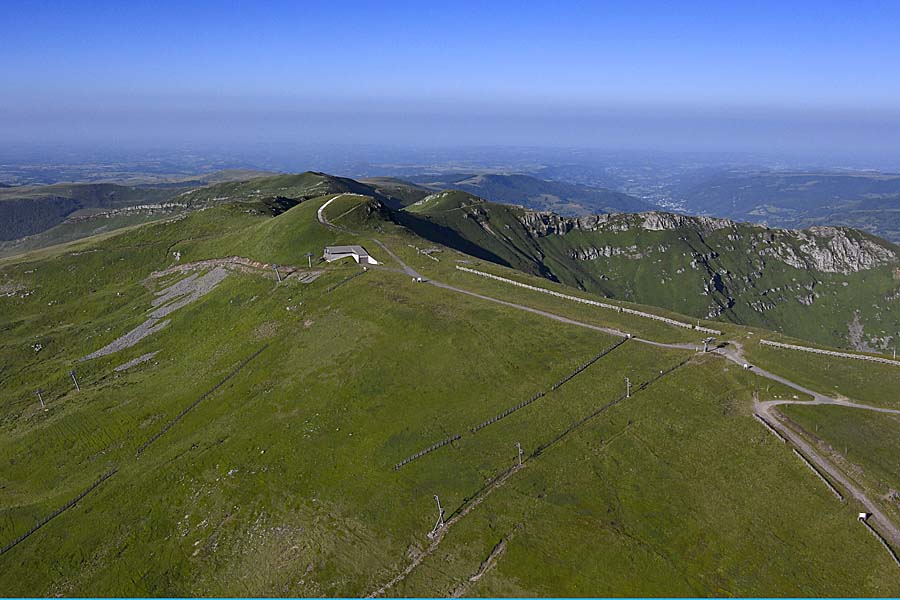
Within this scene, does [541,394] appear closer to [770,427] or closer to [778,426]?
[770,427]

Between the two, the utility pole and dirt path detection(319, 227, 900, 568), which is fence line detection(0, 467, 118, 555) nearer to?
dirt path detection(319, 227, 900, 568)

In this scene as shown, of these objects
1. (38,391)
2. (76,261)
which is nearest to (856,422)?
(38,391)

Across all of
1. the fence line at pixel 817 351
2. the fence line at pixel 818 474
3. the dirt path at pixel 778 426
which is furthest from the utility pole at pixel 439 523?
the fence line at pixel 817 351

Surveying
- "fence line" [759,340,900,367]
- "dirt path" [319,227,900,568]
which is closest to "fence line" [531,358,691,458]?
"dirt path" [319,227,900,568]

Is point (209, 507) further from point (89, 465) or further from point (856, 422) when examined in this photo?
point (856, 422)

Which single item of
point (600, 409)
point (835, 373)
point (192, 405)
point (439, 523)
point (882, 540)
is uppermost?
point (835, 373)

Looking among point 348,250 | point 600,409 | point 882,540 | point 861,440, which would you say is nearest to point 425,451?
point 600,409
